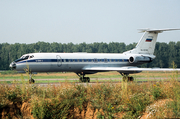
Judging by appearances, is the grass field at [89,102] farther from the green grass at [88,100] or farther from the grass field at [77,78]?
the grass field at [77,78]

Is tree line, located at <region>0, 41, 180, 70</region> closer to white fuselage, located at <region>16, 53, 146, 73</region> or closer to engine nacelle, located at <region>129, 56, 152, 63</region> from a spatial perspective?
engine nacelle, located at <region>129, 56, 152, 63</region>

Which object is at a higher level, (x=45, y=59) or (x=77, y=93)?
(x=45, y=59)

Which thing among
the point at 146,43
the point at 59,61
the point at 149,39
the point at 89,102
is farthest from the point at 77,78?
the point at 149,39

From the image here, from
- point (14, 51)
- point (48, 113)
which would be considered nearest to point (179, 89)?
point (48, 113)

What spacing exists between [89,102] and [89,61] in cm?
1460

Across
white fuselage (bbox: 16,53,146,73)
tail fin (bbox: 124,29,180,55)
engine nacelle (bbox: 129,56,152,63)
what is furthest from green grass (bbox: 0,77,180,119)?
tail fin (bbox: 124,29,180,55)

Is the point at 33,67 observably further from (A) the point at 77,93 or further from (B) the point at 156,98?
(B) the point at 156,98

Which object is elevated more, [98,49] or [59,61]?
[98,49]

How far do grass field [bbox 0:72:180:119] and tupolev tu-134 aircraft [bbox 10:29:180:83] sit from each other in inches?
231

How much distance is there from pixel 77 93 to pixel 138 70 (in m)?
13.9

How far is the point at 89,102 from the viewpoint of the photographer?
11484 millimetres

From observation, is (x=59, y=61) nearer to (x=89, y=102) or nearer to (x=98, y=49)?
(x=89, y=102)

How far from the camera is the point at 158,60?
104 m

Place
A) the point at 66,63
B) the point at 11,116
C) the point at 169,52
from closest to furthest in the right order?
the point at 11,116 → the point at 66,63 → the point at 169,52
